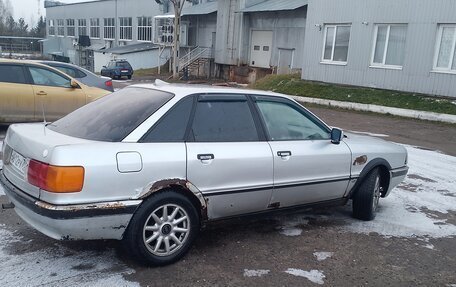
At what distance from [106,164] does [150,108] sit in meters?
0.73

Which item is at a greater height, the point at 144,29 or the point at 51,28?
the point at 51,28

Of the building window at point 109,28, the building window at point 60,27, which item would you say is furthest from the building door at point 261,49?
the building window at point 60,27

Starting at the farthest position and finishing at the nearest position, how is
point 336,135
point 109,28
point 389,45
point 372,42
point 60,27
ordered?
point 60,27
point 109,28
point 372,42
point 389,45
point 336,135

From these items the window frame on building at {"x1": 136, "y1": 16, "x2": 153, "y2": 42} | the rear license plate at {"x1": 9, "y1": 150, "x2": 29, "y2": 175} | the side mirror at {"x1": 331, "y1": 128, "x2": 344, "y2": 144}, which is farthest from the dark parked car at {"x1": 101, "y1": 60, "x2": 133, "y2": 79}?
the rear license plate at {"x1": 9, "y1": 150, "x2": 29, "y2": 175}

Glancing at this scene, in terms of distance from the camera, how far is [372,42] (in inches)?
709

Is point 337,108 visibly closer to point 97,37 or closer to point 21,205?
point 21,205

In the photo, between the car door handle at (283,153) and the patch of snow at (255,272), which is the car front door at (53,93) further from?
the patch of snow at (255,272)

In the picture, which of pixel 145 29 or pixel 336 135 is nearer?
pixel 336 135

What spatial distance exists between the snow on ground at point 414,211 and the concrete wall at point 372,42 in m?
9.59

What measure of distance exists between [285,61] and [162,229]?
27447mm

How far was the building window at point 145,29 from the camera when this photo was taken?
4862 centimetres

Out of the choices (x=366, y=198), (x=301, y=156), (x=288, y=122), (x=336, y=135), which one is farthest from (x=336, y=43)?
(x=301, y=156)

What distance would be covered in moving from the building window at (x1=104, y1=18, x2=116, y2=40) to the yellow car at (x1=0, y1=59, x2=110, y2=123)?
49.6 metres

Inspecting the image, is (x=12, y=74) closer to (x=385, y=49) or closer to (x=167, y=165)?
(x=167, y=165)
